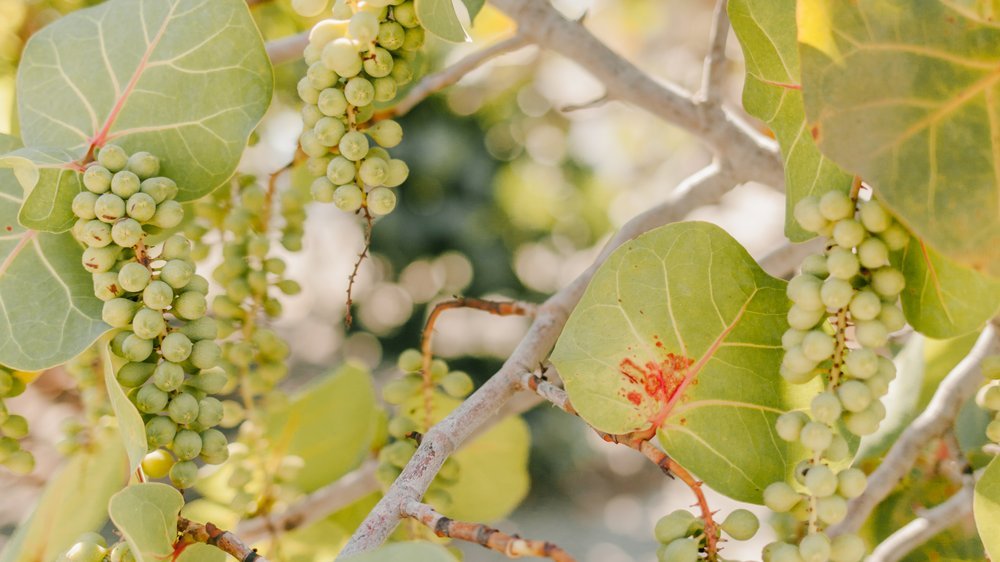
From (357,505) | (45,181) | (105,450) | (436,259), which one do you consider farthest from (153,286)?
(436,259)

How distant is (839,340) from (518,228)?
2.08 metres

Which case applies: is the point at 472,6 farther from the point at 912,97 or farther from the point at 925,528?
the point at 925,528

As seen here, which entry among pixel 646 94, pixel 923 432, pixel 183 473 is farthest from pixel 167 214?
pixel 923 432

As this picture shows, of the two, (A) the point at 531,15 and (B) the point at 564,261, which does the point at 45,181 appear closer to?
(A) the point at 531,15

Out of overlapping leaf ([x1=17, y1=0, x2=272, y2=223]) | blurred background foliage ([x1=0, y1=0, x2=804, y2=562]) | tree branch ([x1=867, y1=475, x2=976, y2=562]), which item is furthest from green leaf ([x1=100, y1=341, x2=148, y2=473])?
blurred background foliage ([x1=0, y1=0, x2=804, y2=562])

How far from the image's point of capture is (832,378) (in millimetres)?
392

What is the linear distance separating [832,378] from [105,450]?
20.4 inches

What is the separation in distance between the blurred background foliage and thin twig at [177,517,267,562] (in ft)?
6.09

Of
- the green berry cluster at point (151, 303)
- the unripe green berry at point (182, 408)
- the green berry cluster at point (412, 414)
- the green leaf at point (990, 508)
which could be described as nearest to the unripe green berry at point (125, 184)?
the green berry cluster at point (151, 303)

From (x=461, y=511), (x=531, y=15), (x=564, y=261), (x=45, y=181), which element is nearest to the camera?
(x=45, y=181)

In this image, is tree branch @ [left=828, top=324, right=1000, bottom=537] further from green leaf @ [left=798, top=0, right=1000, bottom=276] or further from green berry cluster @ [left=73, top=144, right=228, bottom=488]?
green berry cluster @ [left=73, top=144, right=228, bottom=488]

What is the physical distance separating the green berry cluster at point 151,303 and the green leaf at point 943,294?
1.12ft

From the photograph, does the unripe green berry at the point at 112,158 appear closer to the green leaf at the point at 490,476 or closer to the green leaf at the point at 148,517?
the green leaf at the point at 148,517

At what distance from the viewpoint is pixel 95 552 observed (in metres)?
0.46
